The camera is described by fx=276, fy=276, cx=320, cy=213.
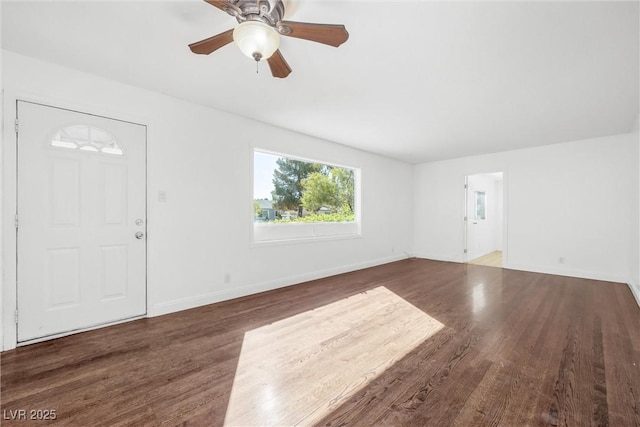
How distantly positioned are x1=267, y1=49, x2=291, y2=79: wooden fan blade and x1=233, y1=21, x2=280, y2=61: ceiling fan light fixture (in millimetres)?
207

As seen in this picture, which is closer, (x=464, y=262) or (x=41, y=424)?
(x=41, y=424)

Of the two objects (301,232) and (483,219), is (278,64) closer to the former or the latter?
(301,232)

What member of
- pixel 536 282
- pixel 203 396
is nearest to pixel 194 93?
pixel 203 396

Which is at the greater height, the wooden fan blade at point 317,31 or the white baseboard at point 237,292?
the wooden fan blade at point 317,31

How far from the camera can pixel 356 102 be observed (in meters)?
3.34

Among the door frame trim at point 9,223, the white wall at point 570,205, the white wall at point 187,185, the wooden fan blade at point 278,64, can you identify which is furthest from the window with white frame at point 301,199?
the white wall at point 570,205

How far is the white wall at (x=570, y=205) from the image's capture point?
4656 mm

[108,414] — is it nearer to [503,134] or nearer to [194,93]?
[194,93]

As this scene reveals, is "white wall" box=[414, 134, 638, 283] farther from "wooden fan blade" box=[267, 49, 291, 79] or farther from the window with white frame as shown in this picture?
"wooden fan blade" box=[267, 49, 291, 79]

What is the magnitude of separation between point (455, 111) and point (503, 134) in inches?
65.5

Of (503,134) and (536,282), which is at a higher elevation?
(503,134)

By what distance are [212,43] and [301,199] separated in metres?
3.43

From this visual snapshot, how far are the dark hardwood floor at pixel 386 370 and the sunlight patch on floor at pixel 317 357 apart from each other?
0.09 ft

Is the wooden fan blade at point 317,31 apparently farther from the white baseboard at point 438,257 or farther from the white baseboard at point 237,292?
the white baseboard at point 438,257
